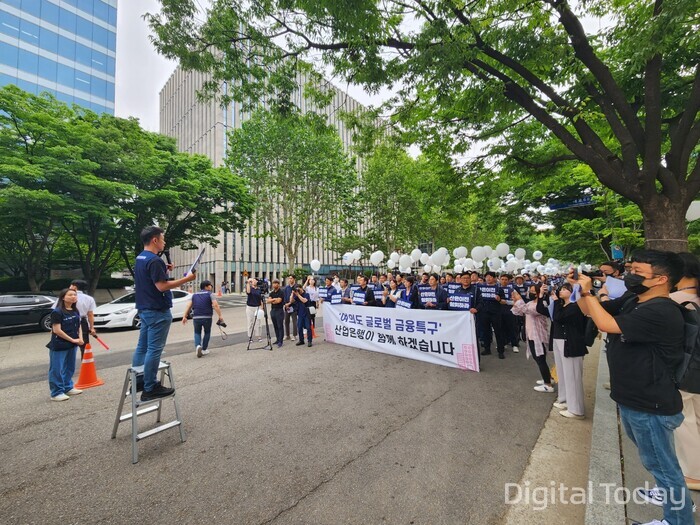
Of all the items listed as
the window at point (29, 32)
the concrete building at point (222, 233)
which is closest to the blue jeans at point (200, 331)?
the concrete building at point (222, 233)

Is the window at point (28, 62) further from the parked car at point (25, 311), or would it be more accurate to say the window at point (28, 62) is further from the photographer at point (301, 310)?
the photographer at point (301, 310)

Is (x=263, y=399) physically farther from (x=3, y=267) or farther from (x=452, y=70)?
(x=3, y=267)

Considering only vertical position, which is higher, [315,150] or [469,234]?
[315,150]

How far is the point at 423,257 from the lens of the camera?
15969 mm

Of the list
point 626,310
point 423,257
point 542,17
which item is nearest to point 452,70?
point 542,17

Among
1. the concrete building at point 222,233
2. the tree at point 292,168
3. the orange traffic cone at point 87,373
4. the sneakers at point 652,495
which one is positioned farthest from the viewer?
the concrete building at point 222,233

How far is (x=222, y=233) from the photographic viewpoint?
147ft

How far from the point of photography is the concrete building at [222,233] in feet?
149

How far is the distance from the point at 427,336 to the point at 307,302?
3.42 m

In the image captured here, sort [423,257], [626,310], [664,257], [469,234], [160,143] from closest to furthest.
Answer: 1. [664,257]
2. [626,310]
3. [423,257]
4. [160,143]
5. [469,234]

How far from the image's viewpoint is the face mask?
7.30ft

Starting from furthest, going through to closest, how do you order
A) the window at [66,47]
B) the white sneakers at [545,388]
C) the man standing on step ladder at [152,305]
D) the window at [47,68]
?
1. the window at [66,47]
2. the window at [47,68]
3. the white sneakers at [545,388]
4. the man standing on step ladder at [152,305]

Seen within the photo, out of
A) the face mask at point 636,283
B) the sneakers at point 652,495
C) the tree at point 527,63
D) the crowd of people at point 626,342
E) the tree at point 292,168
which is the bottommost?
the sneakers at point 652,495

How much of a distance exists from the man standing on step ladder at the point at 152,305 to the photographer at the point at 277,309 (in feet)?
16.6
